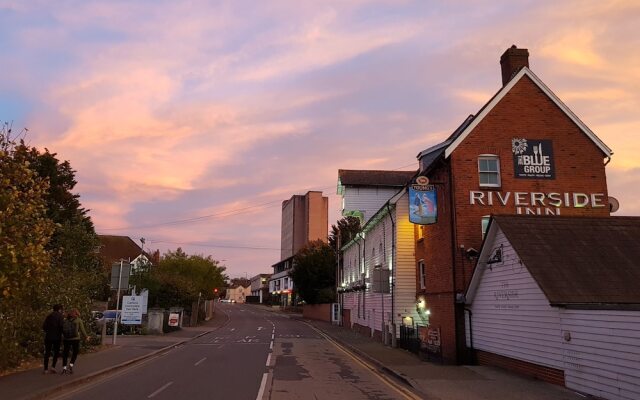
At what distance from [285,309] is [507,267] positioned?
77911 mm

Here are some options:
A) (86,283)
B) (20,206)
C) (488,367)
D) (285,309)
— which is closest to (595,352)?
(488,367)

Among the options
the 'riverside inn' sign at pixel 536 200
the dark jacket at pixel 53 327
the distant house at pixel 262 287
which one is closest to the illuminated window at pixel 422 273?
the 'riverside inn' sign at pixel 536 200

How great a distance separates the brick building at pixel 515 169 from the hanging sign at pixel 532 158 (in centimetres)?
3

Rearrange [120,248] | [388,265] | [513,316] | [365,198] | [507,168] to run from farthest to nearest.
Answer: [120,248] < [365,198] < [388,265] < [507,168] < [513,316]

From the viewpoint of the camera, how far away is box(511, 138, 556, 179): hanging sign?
1917cm

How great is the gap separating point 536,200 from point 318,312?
4476cm

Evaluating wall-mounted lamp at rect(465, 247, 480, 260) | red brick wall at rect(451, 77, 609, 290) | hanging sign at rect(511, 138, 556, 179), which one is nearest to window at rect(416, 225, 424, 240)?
red brick wall at rect(451, 77, 609, 290)

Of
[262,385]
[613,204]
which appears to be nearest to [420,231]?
[613,204]

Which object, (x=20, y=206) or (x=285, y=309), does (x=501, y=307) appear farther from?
(x=285, y=309)

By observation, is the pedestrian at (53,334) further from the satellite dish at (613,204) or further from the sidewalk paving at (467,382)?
the satellite dish at (613,204)

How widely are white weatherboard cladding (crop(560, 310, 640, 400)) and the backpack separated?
12.3 meters

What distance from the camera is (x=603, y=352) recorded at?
33.5 ft

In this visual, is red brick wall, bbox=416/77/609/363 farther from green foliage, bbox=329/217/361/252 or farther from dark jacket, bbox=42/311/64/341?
green foliage, bbox=329/217/361/252

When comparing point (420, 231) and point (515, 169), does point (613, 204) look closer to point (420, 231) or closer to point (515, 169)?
point (515, 169)
